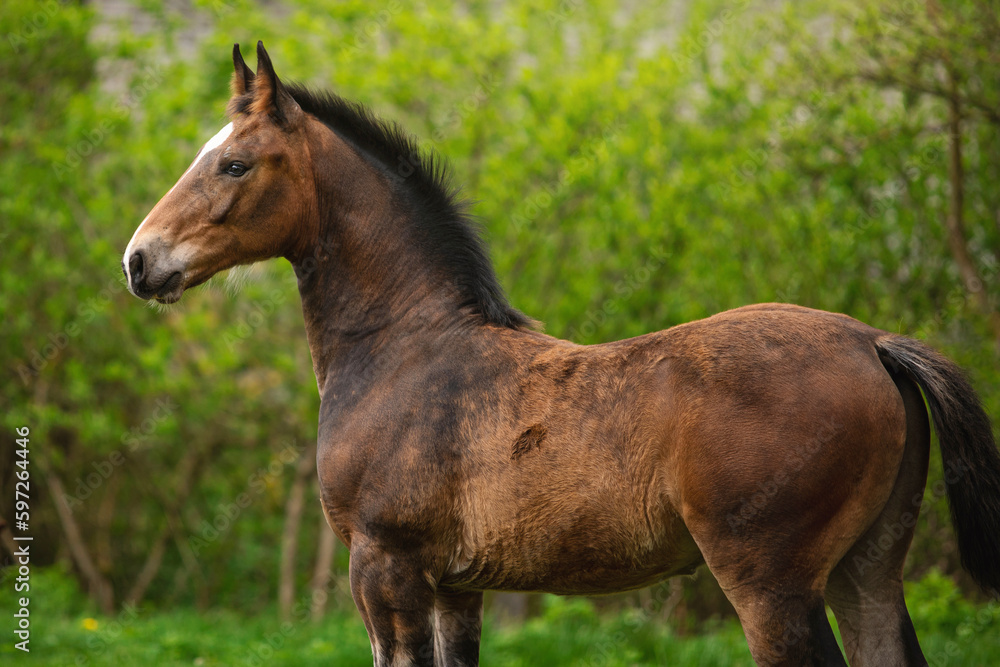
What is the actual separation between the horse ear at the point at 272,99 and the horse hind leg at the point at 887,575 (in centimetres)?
264

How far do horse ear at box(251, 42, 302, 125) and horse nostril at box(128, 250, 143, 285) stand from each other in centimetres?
78

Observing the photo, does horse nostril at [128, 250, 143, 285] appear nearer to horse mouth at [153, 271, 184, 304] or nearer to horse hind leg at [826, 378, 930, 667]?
horse mouth at [153, 271, 184, 304]

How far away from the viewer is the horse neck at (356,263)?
357 cm

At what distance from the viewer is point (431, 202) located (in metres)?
3.71

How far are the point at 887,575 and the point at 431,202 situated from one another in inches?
92.9

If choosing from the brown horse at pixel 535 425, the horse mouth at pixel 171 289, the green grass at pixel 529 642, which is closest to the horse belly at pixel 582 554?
the brown horse at pixel 535 425

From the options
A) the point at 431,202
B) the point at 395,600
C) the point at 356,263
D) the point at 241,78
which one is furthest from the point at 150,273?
the point at 395,600

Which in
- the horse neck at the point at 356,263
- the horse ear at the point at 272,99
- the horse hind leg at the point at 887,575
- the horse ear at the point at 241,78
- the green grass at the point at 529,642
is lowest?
the green grass at the point at 529,642

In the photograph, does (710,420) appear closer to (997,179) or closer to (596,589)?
(596,589)

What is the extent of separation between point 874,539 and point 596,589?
1.02 meters

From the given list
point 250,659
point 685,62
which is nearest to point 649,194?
point 685,62

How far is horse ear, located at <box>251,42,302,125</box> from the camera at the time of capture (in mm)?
3461

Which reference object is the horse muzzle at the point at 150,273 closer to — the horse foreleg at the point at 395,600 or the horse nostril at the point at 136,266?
the horse nostril at the point at 136,266

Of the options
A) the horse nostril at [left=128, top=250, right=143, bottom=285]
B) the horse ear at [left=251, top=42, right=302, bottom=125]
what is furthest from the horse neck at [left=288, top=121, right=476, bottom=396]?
the horse nostril at [left=128, top=250, right=143, bottom=285]
